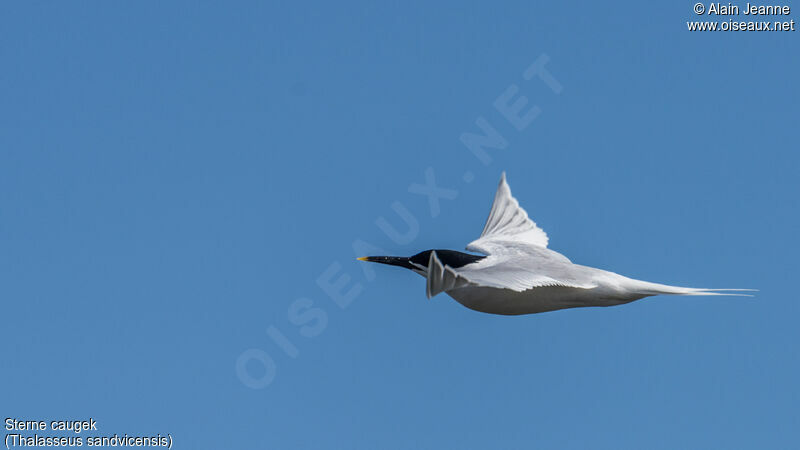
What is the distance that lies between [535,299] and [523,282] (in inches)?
33.9

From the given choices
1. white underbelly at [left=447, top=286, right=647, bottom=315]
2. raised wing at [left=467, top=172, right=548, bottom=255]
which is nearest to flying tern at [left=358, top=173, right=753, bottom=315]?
white underbelly at [left=447, top=286, right=647, bottom=315]

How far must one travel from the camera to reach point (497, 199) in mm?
11500

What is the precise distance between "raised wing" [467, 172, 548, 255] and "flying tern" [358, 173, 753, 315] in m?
0.16

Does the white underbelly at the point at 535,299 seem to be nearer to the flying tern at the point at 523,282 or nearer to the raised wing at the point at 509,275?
the flying tern at the point at 523,282

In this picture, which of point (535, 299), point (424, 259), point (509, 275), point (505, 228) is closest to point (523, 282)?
point (509, 275)

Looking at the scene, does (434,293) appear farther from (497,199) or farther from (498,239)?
(497,199)

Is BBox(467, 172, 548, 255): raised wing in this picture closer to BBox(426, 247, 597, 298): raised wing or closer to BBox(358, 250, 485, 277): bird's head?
BBox(426, 247, 597, 298): raised wing

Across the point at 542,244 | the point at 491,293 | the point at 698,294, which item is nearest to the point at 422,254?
the point at 491,293

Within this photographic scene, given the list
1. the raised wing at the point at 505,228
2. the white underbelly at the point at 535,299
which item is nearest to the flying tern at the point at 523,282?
the white underbelly at the point at 535,299

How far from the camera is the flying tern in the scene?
7660mm

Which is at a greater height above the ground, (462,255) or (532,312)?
(462,255)

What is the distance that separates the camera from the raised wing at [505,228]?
10.6 m

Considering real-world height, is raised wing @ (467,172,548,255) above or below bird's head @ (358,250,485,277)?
above

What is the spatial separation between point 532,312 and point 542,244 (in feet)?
6.38
